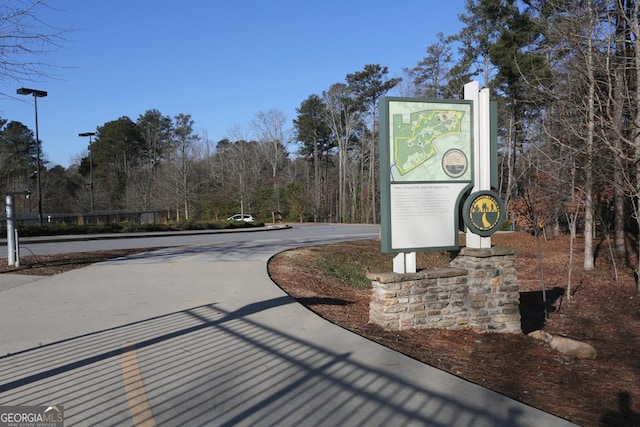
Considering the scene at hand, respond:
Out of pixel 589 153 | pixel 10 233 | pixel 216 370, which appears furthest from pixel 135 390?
pixel 589 153

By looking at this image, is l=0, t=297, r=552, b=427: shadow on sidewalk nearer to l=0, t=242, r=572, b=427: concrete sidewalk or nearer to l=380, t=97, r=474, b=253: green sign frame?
l=0, t=242, r=572, b=427: concrete sidewalk

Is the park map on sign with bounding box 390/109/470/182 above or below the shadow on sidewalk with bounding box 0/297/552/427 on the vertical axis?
above

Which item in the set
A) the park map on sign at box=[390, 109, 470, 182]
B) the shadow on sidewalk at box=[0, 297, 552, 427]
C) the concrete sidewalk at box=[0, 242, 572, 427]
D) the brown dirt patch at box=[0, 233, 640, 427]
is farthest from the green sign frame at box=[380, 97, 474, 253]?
the shadow on sidewalk at box=[0, 297, 552, 427]

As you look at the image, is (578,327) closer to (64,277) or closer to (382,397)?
(382,397)

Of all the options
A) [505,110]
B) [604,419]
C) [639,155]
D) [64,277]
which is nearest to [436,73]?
[505,110]

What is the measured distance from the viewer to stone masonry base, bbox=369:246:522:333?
24.2ft

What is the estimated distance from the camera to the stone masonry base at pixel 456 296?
7.36 meters

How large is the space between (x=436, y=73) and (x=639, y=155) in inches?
1261

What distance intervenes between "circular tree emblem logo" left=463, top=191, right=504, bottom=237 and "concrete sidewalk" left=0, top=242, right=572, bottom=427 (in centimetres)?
305

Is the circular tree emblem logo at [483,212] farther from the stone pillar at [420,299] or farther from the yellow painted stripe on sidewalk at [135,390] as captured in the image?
the yellow painted stripe on sidewalk at [135,390]

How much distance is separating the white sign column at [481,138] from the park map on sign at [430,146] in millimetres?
201

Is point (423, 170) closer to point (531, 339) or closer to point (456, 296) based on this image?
point (456, 296)

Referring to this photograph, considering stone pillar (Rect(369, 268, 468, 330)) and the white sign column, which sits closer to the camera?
stone pillar (Rect(369, 268, 468, 330))

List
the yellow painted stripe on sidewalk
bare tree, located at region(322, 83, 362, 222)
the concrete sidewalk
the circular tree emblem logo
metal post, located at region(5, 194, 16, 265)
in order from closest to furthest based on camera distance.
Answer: the yellow painted stripe on sidewalk
the concrete sidewalk
the circular tree emblem logo
metal post, located at region(5, 194, 16, 265)
bare tree, located at region(322, 83, 362, 222)
